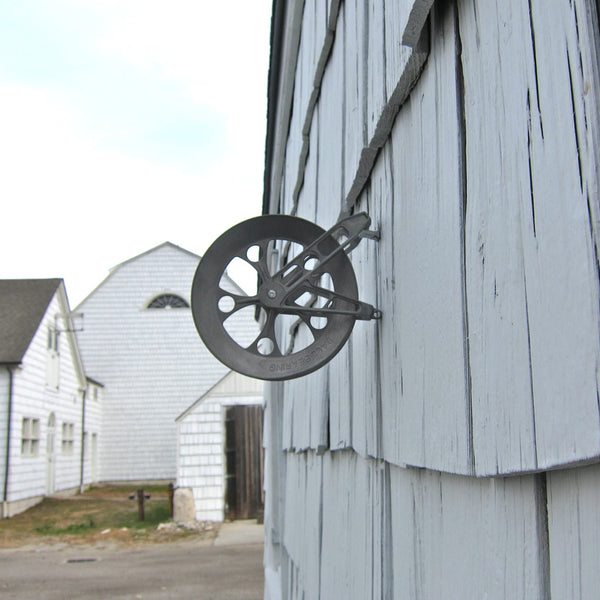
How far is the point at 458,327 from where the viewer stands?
1.18 metres

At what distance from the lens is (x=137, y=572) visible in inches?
448

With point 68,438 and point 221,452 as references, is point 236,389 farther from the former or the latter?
point 68,438

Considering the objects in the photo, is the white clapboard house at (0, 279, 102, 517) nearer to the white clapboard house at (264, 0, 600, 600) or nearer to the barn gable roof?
the barn gable roof

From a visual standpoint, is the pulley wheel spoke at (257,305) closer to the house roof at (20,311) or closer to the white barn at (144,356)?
the house roof at (20,311)

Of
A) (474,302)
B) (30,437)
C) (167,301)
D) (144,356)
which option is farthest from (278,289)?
(167,301)

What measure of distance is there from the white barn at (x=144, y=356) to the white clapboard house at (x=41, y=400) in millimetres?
946

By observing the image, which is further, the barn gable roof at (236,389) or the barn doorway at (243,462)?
the barn gable roof at (236,389)

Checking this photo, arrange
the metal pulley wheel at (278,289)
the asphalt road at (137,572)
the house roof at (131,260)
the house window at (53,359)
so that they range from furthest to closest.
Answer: the house roof at (131,260)
the house window at (53,359)
the asphalt road at (137,572)
the metal pulley wheel at (278,289)

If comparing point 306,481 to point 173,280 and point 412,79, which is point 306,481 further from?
point 173,280

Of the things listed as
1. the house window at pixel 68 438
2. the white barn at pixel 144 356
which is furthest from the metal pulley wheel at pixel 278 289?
the white barn at pixel 144 356

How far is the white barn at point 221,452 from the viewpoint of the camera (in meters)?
16.6

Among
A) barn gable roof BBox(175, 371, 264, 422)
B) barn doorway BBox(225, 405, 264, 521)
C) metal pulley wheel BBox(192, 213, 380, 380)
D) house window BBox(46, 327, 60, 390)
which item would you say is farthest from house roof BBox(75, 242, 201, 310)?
metal pulley wheel BBox(192, 213, 380, 380)

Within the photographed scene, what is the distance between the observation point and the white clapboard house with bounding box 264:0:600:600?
798 millimetres

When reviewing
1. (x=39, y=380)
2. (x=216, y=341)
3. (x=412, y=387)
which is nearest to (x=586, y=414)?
(x=412, y=387)
